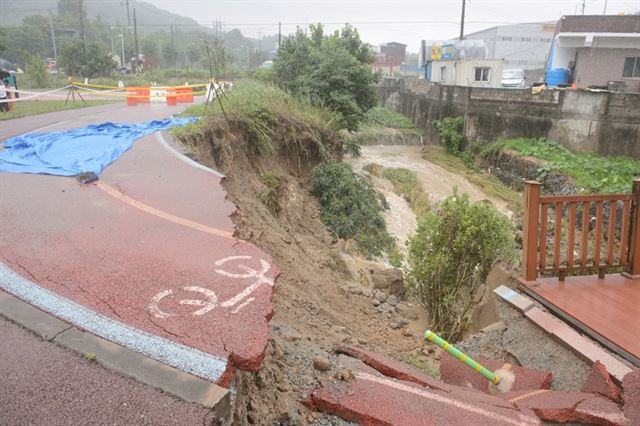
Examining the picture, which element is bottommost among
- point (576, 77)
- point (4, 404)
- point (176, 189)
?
point (4, 404)

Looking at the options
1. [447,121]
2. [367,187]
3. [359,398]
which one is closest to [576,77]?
[447,121]

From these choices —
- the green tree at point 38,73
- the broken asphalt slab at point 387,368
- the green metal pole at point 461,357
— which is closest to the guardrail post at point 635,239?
the green metal pole at point 461,357

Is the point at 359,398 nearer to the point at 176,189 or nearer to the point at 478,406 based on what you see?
the point at 478,406

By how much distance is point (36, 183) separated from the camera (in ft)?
23.1

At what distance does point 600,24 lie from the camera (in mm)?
28328

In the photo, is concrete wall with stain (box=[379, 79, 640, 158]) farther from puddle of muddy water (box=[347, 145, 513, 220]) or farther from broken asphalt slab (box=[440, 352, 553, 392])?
broken asphalt slab (box=[440, 352, 553, 392])

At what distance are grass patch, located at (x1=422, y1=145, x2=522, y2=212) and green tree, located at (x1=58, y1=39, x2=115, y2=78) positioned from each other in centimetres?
3454

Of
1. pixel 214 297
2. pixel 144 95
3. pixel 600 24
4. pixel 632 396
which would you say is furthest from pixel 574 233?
pixel 600 24

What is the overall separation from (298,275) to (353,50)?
1719 cm

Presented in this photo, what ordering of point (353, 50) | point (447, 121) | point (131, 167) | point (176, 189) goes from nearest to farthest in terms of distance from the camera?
1. point (176, 189)
2. point (131, 167)
3. point (353, 50)
4. point (447, 121)

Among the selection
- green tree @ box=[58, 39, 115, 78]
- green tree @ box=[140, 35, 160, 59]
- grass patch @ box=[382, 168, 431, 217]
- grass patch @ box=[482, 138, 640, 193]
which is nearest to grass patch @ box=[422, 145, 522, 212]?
grass patch @ box=[482, 138, 640, 193]

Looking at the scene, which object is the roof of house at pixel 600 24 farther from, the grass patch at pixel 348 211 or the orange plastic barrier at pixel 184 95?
the grass patch at pixel 348 211

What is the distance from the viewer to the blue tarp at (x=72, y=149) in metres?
7.84

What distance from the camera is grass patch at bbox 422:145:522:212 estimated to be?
19.2m
